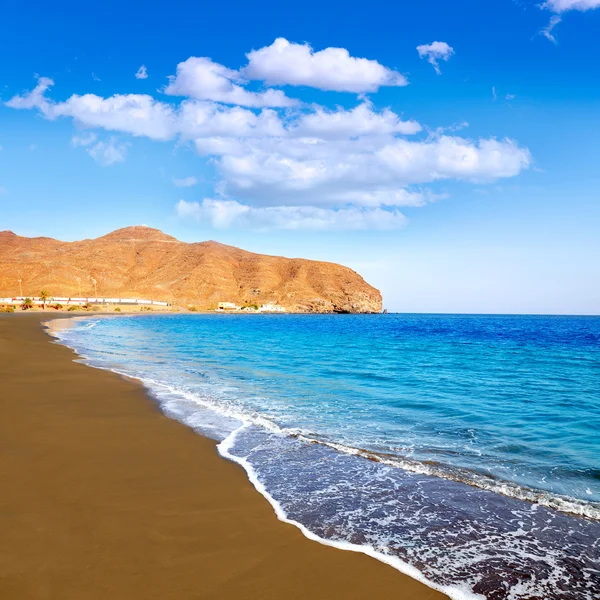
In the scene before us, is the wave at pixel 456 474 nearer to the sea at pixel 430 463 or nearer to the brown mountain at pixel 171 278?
the sea at pixel 430 463

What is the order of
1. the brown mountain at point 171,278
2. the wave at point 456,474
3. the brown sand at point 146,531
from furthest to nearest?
1. the brown mountain at point 171,278
2. the wave at point 456,474
3. the brown sand at point 146,531

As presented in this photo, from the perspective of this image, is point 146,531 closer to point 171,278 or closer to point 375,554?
point 375,554

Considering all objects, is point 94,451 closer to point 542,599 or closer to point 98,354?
point 542,599

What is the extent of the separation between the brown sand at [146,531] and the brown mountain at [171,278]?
492 feet

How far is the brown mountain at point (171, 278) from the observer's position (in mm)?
156500

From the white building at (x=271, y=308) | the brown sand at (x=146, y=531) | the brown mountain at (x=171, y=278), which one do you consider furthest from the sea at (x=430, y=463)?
the brown mountain at (x=171, y=278)

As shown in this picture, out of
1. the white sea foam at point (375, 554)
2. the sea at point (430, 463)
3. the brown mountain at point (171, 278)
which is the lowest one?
the sea at point (430, 463)

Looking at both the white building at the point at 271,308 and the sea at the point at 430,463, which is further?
the white building at the point at 271,308

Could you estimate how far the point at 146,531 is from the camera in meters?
4.76

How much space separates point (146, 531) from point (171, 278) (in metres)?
176

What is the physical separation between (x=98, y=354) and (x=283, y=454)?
1839 centimetres

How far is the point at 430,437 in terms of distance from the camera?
9.55 m

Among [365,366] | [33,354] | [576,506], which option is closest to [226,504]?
[576,506]

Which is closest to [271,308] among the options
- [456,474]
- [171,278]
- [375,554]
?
[171,278]
